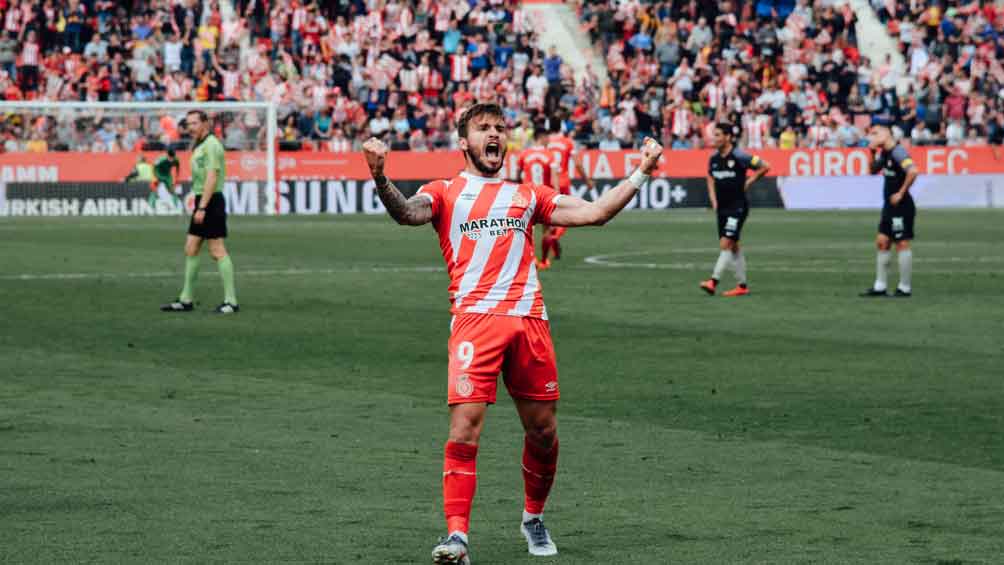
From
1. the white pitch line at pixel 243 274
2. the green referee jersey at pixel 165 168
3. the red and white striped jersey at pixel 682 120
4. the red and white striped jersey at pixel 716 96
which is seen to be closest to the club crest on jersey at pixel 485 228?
the white pitch line at pixel 243 274

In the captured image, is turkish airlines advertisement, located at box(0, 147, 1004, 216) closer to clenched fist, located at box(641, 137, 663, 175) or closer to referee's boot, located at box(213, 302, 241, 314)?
referee's boot, located at box(213, 302, 241, 314)

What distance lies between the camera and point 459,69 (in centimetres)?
4844

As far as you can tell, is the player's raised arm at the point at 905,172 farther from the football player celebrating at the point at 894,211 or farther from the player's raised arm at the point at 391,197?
the player's raised arm at the point at 391,197

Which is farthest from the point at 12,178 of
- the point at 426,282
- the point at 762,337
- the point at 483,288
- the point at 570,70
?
the point at 483,288

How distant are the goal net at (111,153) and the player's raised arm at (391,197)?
35.0 metres

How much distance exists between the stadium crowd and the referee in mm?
23889

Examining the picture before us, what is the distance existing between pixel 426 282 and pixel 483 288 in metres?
15.7

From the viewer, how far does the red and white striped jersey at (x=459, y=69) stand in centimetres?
4844

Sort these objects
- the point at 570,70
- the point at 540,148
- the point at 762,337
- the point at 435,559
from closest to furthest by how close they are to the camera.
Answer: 1. the point at 435,559
2. the point at 762,337
3. the point at 540,148
4. the point at 570,70

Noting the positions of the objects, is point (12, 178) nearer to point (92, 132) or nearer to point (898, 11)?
point (92, 132)

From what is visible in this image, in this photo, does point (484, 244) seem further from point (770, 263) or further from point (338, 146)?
point (338, 146)

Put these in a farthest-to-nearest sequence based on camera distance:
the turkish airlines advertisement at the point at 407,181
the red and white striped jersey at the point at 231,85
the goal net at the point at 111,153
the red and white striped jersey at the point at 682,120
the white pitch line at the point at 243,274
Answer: the red and white striped jersey at the point at 682,120 → the red and white striped jersey at the point at 231,85 → the turkish airlines advertisement at the point at 407,181 → the goal net at the point at 111,153 → the white pitch line at the point at 243,274

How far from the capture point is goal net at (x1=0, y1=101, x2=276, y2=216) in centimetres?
4191

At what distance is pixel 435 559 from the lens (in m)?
7.15
